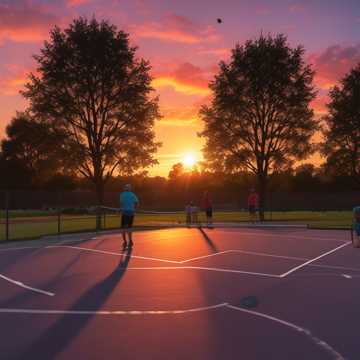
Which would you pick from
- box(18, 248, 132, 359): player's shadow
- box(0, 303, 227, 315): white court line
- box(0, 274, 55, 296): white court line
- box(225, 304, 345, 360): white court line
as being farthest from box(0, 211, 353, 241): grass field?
box(225, 304, 345, 360): white court line

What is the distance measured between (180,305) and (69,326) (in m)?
1.89

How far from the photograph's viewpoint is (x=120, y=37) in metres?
30.3

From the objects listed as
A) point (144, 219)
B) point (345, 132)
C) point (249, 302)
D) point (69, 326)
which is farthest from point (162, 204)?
point (69, 326)

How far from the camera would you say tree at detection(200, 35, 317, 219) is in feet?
116

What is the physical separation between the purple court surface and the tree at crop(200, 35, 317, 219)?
2157 centimetres

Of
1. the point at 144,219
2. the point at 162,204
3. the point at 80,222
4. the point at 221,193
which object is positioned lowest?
the point at 80,222

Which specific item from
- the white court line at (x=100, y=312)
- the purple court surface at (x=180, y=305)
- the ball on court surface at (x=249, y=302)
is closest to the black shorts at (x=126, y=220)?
the purple court surface at (x=180, y=305)

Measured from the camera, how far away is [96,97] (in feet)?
97.1

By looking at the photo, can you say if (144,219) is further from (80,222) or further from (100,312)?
(100,312)

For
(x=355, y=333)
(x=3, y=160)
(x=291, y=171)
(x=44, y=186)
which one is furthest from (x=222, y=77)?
(x=3, y=160)

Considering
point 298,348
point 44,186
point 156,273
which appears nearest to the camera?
point 298,348

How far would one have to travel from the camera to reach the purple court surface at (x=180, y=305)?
5.50 meters

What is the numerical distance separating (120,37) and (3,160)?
4793 centimetres

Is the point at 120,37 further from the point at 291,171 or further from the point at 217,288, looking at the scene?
the point at 217,288
